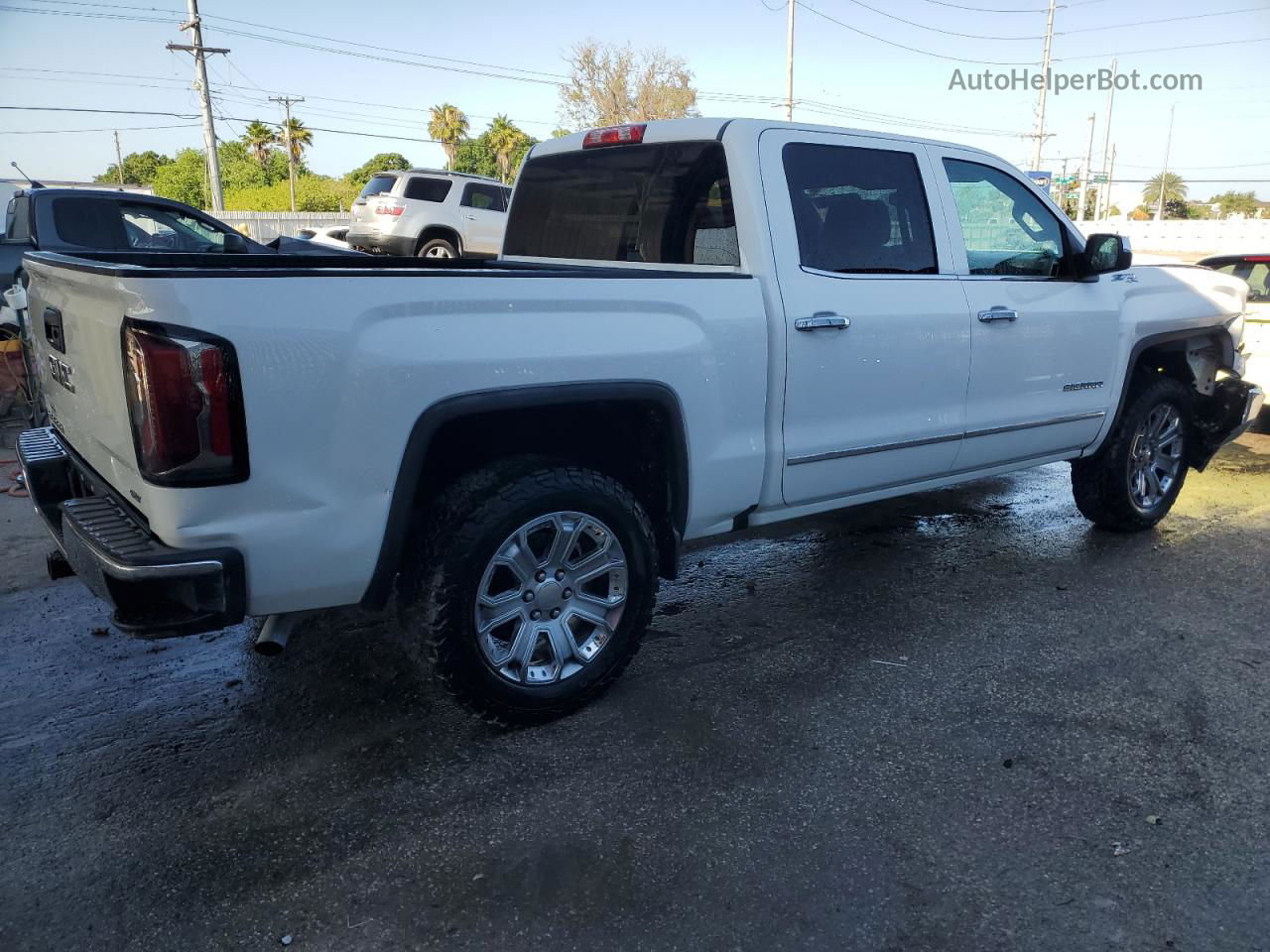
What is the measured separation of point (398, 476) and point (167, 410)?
0.62 m

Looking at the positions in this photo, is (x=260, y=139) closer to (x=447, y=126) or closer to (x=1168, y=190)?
(x=447, y=126)

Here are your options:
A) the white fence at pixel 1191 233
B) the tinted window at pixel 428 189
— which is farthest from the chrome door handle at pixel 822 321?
the white fence at pixel 1191 233

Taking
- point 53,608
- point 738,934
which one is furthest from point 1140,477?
point 53,608

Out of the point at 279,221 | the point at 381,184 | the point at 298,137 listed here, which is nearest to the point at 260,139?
the point at 298,137

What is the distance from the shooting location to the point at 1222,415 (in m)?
5.60

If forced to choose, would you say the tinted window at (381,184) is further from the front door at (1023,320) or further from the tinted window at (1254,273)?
the front door at (1023,320)

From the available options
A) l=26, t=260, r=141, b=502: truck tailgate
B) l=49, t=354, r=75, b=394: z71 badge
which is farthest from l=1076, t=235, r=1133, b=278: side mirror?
l=49, t=354, r=75, b=394: z71 badge

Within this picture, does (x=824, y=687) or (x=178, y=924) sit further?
(x=824, y=687)

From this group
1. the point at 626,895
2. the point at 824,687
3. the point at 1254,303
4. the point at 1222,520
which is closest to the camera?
the point at 626,895

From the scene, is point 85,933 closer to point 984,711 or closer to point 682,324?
point 682,324

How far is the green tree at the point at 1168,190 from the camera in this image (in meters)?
92.8

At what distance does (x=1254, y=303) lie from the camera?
8.02 metres

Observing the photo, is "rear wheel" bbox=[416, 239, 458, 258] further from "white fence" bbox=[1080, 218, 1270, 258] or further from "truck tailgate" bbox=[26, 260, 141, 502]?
"white fence" bbox=[1080, 218, 1270, 258]

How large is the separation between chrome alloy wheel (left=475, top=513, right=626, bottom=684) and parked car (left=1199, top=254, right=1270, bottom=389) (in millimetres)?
6613
